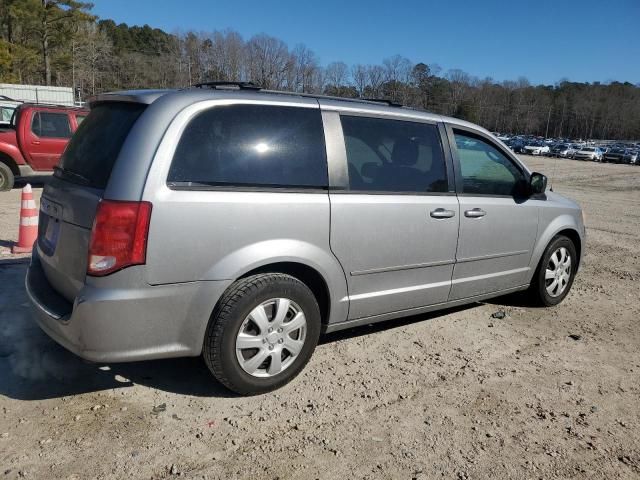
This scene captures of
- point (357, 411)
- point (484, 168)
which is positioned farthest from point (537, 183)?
point (357, 411)

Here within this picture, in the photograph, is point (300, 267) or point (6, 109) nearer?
point (300, 267)

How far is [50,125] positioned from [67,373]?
9.69 m

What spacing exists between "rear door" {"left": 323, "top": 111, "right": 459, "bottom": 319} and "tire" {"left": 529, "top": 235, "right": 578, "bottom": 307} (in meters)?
1.39

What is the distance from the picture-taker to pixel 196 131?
9.87 ft

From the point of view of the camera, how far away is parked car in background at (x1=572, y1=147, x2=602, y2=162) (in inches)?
2071

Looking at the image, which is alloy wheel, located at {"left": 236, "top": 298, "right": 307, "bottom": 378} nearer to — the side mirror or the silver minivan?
the silver minivan

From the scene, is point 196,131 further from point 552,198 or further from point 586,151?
point 586,151

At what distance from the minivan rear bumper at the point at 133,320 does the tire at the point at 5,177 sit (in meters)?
9.65

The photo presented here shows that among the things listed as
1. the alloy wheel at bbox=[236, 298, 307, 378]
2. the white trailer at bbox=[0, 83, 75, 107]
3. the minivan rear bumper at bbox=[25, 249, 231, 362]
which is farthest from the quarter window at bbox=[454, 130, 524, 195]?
the white trailer at bbox=[0, 83, 75, 107]

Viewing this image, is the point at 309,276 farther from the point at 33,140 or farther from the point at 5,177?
the point at 5,177

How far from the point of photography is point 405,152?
402cm

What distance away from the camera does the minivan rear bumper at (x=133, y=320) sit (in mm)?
2799

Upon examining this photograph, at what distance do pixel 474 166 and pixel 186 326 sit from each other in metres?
2.75

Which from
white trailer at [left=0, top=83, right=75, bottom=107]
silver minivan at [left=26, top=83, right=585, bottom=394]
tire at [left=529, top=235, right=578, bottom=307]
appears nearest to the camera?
silver minivan at [left=26, top=83, right=585, bottom=394]
